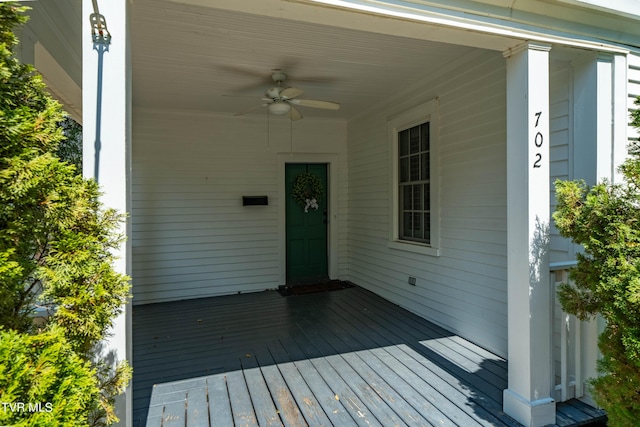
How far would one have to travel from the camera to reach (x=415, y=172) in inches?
175

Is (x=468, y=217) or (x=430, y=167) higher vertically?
(x=430, y=167)

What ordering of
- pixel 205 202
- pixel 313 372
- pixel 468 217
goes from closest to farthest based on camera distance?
pixel 313 372 → pixel 468 217 → pixel 205 202

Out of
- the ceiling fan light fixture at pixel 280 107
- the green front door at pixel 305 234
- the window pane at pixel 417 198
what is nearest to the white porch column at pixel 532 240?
the window pane at pixel 417 198

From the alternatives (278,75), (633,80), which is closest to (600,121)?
(633,80)

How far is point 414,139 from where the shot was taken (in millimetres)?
4430

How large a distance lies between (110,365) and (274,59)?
2.91 meters

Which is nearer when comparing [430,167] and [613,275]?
[613,275]

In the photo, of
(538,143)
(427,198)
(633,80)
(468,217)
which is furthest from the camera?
(427,198)

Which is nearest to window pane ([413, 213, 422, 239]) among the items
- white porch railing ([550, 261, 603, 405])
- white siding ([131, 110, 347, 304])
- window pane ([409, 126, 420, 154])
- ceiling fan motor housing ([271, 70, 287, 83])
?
window pane ([409, 126, 420, 154])

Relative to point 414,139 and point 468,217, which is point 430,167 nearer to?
point 414,139

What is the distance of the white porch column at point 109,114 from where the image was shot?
143 centimetres

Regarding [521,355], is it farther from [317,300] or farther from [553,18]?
[317,300]

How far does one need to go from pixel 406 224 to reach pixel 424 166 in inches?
32.6

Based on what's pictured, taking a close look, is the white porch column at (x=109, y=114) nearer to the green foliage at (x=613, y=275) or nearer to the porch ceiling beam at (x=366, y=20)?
the porch ceiling beam at (x=366, y=20)
